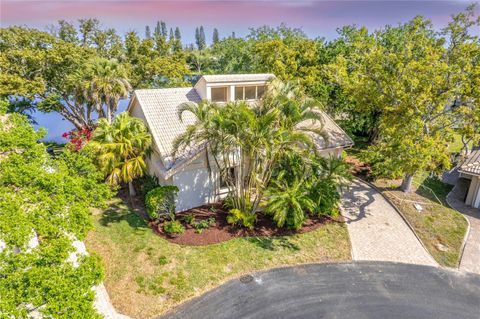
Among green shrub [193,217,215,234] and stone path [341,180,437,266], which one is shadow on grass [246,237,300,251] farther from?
stone path [341,180,437,266]

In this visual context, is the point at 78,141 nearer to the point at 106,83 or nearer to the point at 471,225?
the point at 106,83

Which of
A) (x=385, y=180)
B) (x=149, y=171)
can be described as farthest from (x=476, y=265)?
(x=149, y=171)

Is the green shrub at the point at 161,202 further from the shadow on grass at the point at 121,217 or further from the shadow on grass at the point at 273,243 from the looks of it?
the shadow on grass at the point at 273,243

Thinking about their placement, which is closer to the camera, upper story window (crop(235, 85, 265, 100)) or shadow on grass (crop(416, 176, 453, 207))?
shadow on grass (crop(416, 176, 453, 207))

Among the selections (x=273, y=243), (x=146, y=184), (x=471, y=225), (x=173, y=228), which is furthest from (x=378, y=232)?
(x=146, y=184)

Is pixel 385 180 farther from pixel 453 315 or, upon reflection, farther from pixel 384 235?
pixel 453 315

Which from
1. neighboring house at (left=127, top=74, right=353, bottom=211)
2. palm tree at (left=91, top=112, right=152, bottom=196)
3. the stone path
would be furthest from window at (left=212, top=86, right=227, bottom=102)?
the stone path

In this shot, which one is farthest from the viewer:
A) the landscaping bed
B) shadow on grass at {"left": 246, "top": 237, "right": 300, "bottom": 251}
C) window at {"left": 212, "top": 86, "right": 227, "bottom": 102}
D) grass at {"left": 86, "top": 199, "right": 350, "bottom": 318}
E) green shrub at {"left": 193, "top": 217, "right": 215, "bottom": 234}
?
window at {"left": 212, "top": 86, "right": 227, "bottom": 102}
